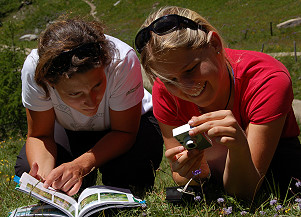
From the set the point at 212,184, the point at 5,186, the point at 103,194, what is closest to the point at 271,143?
the point at 212,184

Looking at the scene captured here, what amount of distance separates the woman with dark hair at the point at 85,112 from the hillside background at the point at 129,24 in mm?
409

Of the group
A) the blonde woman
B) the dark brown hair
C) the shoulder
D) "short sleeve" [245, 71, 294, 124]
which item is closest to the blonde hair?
the blonde woman

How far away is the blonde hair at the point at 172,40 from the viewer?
7.13 feet

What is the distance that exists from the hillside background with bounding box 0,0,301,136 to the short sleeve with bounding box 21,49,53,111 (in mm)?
485

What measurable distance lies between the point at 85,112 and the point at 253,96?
1179 millimetres

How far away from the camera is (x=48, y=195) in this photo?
2.40 meters

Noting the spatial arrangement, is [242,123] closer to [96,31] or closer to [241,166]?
[241,166]

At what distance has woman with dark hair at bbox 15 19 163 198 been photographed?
8.41 feet

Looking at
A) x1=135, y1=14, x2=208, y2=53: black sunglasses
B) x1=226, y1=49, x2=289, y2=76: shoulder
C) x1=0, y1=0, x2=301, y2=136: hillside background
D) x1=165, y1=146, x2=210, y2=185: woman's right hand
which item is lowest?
x1=0, y1=0, x2=301, y2=136: hillside background

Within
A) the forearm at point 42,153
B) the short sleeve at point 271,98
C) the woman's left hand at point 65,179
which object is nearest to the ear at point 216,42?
the short sleeve at point 271,98

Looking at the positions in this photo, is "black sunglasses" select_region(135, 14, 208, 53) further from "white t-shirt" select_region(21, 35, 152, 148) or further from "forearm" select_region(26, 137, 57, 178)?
"forearm" select_region(26, 137, 57, 178)

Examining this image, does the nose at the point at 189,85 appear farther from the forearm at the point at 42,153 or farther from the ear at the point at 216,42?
the forearm at the point at 42,153

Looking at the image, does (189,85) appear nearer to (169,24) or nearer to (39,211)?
(169,24)

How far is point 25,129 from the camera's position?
7.36m
